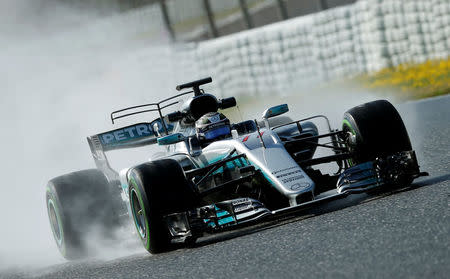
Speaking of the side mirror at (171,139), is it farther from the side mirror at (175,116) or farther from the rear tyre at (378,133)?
the rear tyre at (378,133)

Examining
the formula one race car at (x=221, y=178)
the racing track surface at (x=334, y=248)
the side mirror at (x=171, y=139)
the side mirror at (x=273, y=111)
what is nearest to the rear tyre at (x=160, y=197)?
the formula one race car at (x=221, y=178)

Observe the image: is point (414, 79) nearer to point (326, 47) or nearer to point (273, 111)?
point (326, 47)

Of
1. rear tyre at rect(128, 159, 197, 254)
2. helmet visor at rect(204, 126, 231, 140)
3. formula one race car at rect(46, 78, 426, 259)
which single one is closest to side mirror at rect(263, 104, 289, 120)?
formula one race car at rect(46, 78, 426, 259)

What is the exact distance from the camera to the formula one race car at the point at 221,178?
24.5ft

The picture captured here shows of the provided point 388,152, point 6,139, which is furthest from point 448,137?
point 6,139

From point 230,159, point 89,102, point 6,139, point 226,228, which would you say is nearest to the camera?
point 226,228

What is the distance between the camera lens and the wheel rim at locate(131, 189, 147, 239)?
7.94 meters

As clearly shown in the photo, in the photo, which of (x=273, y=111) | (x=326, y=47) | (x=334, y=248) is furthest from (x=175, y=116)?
(x=326, y=47)

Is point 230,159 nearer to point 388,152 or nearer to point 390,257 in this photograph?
point 388,152

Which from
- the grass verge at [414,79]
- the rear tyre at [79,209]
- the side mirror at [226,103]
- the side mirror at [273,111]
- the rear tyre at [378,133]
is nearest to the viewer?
the rear tyre at [378,133]

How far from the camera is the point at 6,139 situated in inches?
709

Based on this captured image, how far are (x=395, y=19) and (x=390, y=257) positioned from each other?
1382cm

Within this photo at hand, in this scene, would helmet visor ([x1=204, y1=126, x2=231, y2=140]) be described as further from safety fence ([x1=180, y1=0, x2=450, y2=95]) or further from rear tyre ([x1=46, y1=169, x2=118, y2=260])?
safety fence ([x1=180, y1=0, x2=450, y2=95])

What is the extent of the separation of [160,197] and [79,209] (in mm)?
2072
